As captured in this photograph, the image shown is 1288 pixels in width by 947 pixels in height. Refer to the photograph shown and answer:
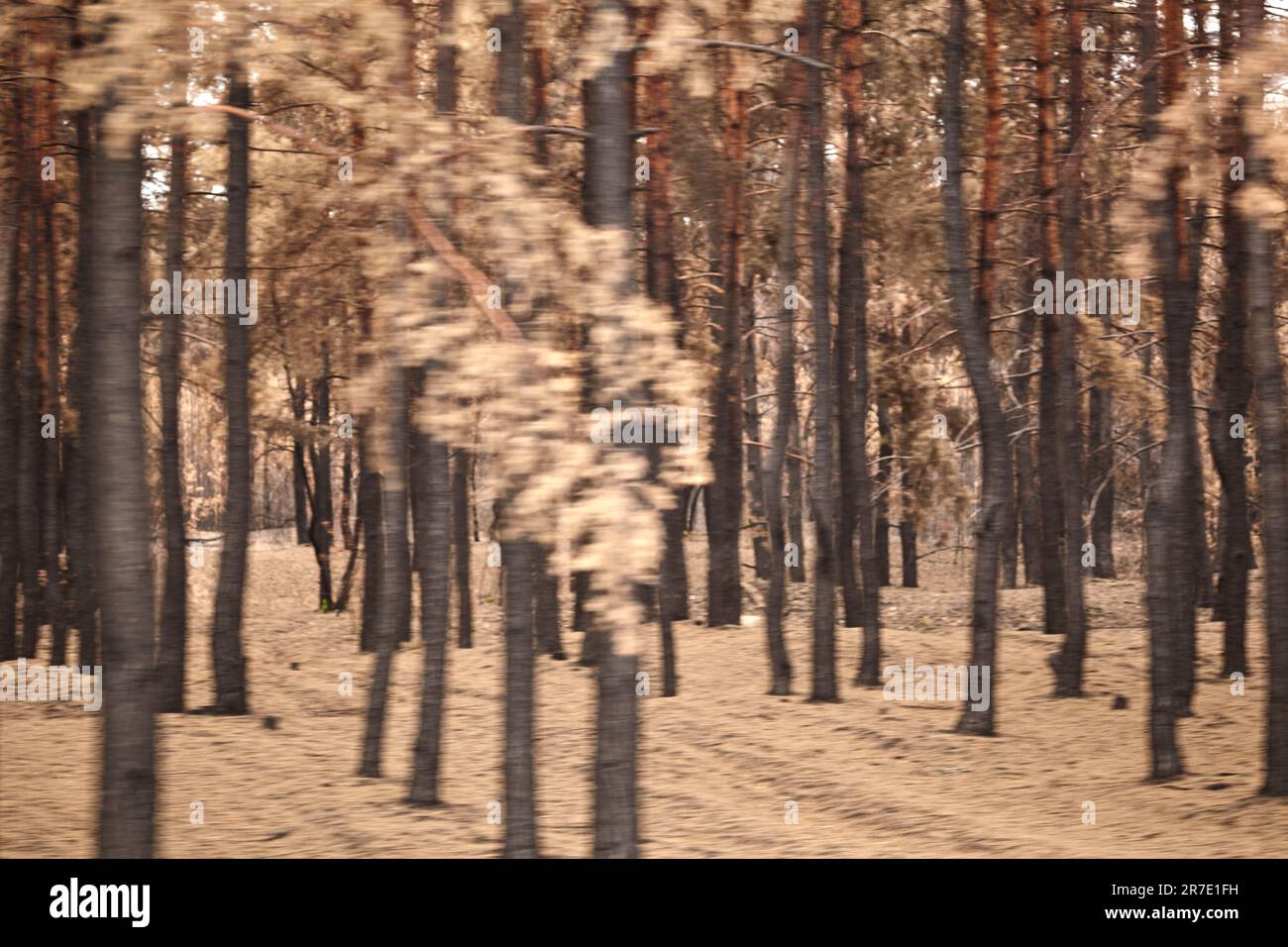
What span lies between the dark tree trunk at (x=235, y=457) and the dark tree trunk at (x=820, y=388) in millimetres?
7766

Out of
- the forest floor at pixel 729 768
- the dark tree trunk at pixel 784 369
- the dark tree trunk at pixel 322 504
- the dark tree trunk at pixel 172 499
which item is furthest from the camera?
the dark tree trunk at pixel 322 504

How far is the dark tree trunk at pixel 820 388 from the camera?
1764 cm

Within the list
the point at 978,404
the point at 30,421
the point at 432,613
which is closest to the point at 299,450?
the point at 30,421

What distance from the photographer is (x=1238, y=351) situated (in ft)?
53.8

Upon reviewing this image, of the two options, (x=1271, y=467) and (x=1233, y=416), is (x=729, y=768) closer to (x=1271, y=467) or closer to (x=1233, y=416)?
(x=1271, y=467)

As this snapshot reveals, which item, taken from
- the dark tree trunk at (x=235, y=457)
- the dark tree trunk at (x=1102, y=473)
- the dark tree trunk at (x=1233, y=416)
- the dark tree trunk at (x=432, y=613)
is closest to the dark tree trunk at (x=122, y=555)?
the dark tree trunk at (x=432, y=613)

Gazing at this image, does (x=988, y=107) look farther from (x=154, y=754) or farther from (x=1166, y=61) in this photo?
(x=154, y=754)

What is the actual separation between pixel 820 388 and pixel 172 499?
29.7 ft

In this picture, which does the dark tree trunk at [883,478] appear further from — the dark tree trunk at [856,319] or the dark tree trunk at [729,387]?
the dark tree trunk at [856,319]

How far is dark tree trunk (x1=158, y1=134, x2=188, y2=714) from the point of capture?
1623 centimetres

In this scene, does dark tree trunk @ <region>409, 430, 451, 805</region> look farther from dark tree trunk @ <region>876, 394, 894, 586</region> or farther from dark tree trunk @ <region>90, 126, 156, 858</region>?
dark tree trunk @ <region>876, 394, 894, 586</region>

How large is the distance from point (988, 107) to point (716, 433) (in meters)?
6.91

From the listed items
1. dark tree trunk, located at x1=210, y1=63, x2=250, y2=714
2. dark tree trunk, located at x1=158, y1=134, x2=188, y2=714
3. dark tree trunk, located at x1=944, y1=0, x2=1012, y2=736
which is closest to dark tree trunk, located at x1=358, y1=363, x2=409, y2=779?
dark tree trunk, located at x1=210, y1=63, x2=250, y2=714

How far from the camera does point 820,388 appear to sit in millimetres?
17812
